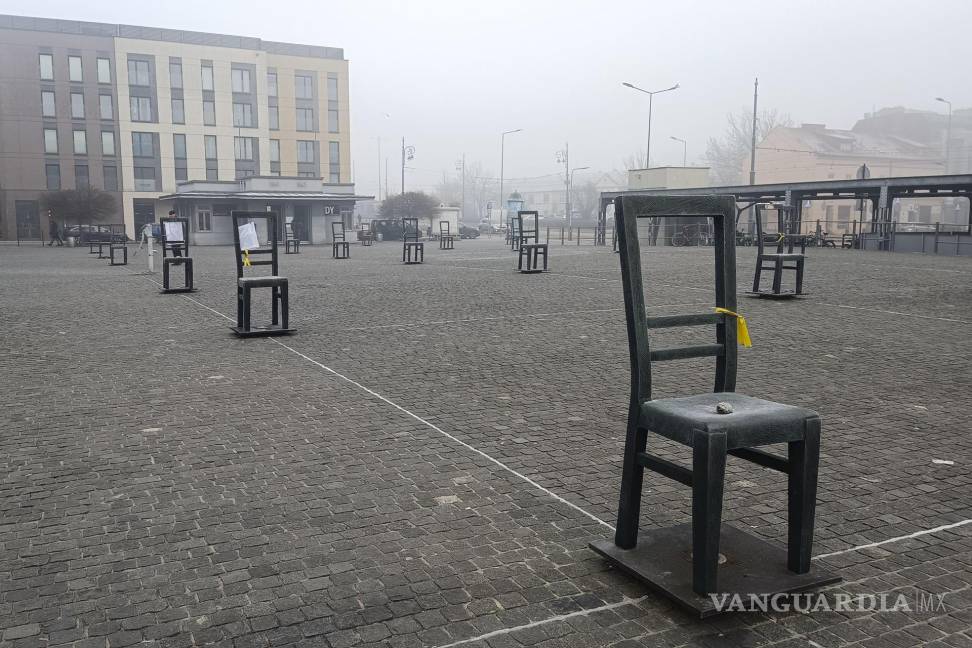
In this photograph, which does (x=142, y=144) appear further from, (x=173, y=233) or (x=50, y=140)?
(x=173, y=233)

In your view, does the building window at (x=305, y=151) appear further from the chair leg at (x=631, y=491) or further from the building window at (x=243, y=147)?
the chair leg at (x=631, y=491)

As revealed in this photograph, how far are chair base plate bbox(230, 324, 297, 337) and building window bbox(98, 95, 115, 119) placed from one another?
68662mm

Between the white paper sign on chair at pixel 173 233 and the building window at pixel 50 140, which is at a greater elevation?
the building window at pixel 50 140

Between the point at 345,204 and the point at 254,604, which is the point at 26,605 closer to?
the point at 254,604

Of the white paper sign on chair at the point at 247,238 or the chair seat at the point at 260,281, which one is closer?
the white paper sign on chair at the point at 247,238

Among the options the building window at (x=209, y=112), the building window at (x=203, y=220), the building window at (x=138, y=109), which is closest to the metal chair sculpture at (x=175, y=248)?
the building window at (x=203, y=220)

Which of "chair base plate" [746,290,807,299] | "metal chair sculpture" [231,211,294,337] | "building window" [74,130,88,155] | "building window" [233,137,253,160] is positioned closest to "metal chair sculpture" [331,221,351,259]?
"chair base plate" [746,290,807,299]

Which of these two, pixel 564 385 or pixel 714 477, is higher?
pixel 714 477

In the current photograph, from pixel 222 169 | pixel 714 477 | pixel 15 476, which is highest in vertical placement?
pixel 222 169

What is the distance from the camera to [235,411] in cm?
624

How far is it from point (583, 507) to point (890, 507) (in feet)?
5.25

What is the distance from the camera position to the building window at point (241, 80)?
74.2 meters

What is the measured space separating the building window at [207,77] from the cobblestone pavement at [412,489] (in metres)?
69.2

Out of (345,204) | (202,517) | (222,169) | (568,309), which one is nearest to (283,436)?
(202,517)
